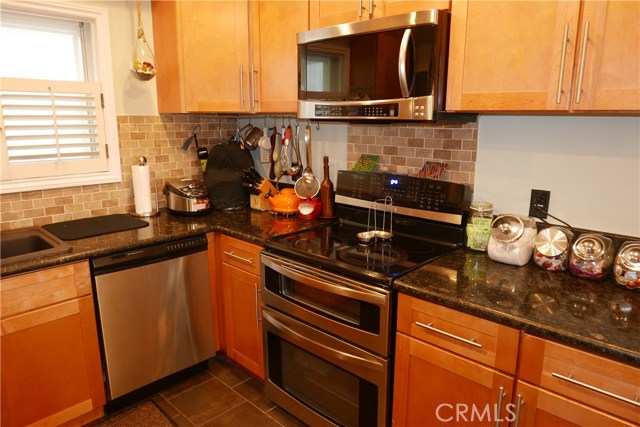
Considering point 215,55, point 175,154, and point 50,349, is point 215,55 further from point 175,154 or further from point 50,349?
point 50,349

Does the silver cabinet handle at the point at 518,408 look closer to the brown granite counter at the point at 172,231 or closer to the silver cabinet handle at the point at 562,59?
the silver cabinet handle at the point at 562,59

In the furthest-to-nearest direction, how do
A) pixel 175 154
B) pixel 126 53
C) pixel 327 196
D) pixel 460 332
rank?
1. pixel 175 154
2. pixel 126 53
3. pixel 327 196
4. pixel 460 332

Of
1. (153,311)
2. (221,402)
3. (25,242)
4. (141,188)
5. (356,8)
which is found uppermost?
(356,8)

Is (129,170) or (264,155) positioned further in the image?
(264,155)

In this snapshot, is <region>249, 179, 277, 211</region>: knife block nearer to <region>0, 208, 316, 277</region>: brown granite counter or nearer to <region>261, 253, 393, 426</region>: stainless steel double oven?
<region>0, 208, 316, 277</region>: brown granite counter

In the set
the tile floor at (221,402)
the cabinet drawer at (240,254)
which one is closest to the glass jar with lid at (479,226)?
the cabinet drawer at (240,254)

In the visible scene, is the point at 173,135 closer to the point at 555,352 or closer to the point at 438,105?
the point at 438,105

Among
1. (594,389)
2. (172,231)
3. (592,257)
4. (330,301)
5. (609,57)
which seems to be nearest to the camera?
(594,389)

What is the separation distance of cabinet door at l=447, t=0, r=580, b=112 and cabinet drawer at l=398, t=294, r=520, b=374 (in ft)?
2.37

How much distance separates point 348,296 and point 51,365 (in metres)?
1.32

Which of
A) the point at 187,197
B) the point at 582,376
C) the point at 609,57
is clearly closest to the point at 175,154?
the point at 187,197

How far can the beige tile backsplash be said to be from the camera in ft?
6.51

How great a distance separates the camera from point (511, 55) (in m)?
1.43

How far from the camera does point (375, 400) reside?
1.59 metres
